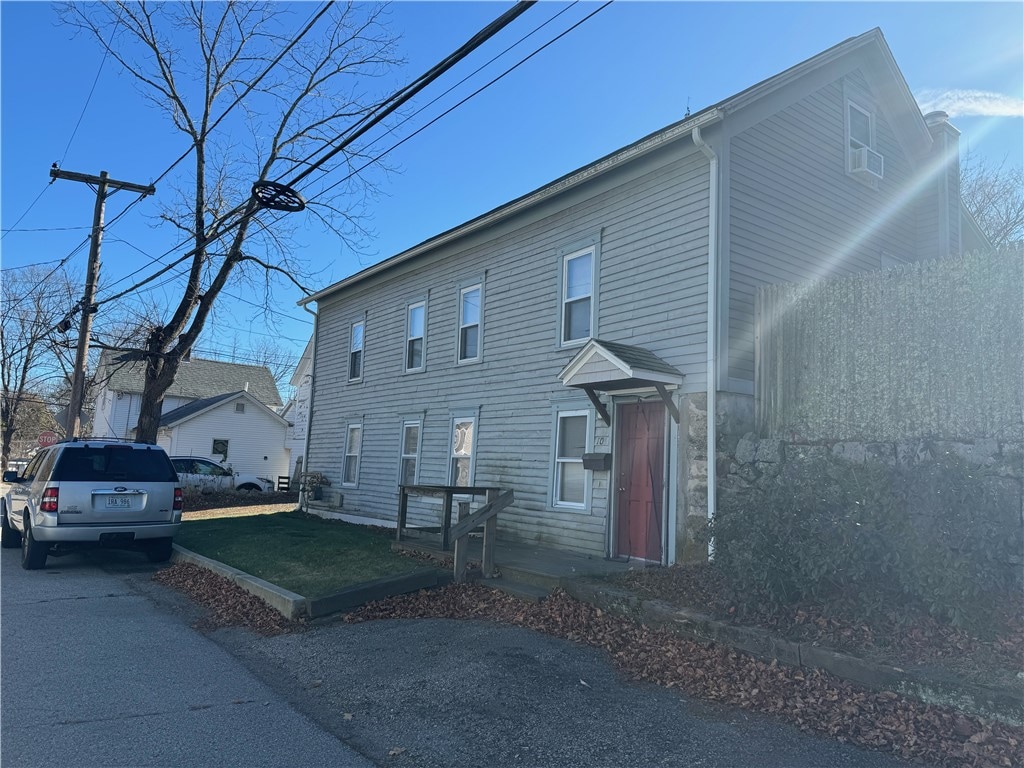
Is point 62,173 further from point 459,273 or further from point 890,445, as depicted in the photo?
point 890,445

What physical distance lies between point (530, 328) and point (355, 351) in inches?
288

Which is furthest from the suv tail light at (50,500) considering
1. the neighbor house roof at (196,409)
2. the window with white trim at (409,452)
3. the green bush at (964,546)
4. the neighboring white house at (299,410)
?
the neighbor house roof at (196,409)

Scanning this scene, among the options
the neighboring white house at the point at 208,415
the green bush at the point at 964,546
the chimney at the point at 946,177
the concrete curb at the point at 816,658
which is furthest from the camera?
Result: the neighboring white house at the point at 208,415

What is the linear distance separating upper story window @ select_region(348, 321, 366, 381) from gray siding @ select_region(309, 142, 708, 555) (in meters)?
0.39

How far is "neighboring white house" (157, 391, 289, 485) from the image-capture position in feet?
126

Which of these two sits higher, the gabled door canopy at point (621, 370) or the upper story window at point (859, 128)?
the upper story window at point (859, 128)

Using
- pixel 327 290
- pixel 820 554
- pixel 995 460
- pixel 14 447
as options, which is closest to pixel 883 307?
pixel 995 460

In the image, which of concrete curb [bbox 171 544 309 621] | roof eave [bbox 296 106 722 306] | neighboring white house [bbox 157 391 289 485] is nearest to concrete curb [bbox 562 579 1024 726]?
concrete curb [bbox 171 544 309 621]

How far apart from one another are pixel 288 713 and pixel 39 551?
283 inches

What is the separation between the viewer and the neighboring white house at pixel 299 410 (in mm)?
30281

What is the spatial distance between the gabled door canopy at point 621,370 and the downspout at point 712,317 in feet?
1.74

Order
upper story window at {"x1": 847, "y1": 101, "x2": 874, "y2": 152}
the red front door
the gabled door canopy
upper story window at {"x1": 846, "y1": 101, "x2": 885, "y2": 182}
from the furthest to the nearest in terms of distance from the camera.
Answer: upper story window at {"x1": 847, "y1": 101, "x2": 874, "y2": 152}
upper story window at {"x1": 846, "y1": 101, "x2": 885, "y2": 182}
the red front door
the gabled door canopy

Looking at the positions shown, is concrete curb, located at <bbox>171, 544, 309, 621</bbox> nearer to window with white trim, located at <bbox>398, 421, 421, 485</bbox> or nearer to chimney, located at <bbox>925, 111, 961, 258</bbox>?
window with white trim, located at <bbox>398, 421, 421, 485</bbox>

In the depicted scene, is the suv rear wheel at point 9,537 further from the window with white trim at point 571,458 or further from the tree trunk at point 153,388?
the window with white trim at point 571,458
